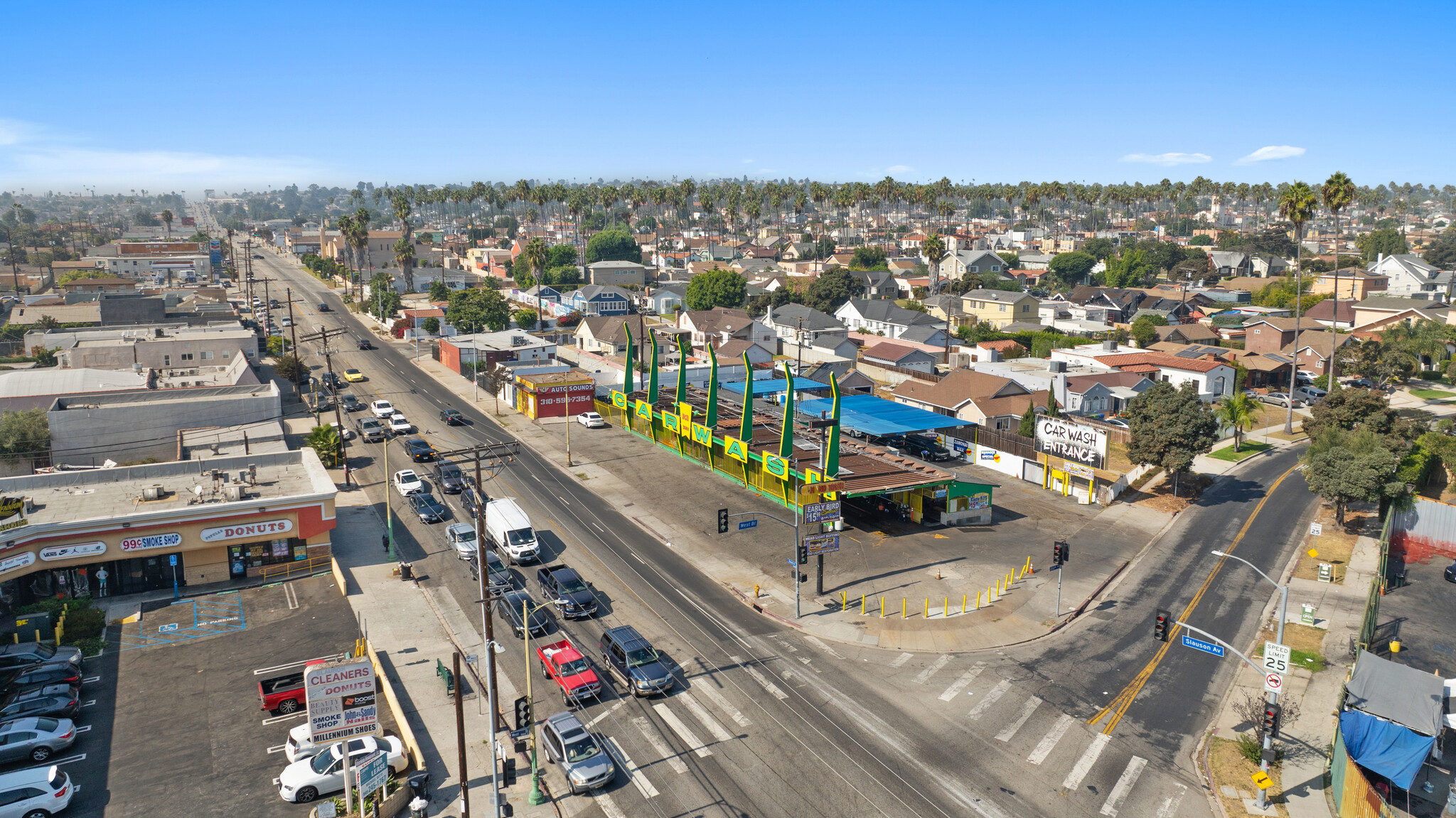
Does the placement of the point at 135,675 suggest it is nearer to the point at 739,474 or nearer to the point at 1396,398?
the point at 739,474

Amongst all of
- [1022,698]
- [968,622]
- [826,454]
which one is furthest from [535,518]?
[1022,698]

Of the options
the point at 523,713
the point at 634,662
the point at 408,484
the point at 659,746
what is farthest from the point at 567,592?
the point at 408,484

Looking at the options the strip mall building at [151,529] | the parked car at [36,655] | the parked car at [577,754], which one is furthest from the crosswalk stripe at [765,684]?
the parked car at [36,655]

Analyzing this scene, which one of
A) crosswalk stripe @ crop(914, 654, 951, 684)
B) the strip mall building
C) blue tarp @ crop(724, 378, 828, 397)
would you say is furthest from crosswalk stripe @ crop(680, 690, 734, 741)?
blue tarp @ crop(724, 378, 828, 397)

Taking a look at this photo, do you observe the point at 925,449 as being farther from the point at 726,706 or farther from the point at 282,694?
the point at 282,694

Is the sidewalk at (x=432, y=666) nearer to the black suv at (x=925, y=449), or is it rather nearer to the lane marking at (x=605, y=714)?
the lane marking at (x=605, y=714)

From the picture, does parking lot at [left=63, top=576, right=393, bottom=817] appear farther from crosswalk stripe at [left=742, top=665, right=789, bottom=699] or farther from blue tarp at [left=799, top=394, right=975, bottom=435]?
blue tarp at [left=799, top=394, right=975, bottom=435]

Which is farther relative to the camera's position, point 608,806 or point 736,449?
point 736,449
